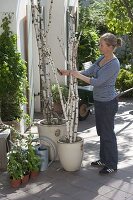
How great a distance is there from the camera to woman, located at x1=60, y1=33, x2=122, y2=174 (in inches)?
213

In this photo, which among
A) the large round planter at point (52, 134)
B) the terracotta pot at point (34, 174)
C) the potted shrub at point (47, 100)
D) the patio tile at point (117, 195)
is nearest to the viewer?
the patio tile at point (117, 195)

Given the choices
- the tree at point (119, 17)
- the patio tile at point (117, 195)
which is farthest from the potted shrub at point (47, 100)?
the tree at point (119, 17)

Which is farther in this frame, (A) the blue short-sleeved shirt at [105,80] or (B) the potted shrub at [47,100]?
(B) the potted shrub at [47,100]

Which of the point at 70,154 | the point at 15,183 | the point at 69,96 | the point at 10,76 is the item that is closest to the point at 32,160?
the point at 15,183

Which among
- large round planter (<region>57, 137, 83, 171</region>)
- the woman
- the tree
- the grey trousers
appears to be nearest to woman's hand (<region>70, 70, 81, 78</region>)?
the woman

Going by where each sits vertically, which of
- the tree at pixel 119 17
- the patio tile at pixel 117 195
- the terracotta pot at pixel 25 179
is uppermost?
the tree at pixel 119 17

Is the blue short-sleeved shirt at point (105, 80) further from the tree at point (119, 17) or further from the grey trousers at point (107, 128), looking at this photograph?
the tree at point (119, 17)

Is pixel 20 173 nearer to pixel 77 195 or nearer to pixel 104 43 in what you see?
pixel 77 195

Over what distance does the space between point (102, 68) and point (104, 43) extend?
1.13ft

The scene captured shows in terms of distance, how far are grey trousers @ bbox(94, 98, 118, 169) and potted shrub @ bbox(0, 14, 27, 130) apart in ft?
5.70

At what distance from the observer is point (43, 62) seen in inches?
237

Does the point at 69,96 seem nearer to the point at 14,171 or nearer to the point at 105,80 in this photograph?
the point at 105,80

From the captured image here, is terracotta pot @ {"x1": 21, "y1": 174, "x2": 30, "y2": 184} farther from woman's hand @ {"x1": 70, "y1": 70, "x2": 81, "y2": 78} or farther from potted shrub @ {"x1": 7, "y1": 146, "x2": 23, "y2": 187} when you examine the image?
woman's hand @ {"x1": 70, "y1": 70, "x2": 81, "y2": 78}

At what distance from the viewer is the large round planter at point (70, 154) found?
5.64 metres
